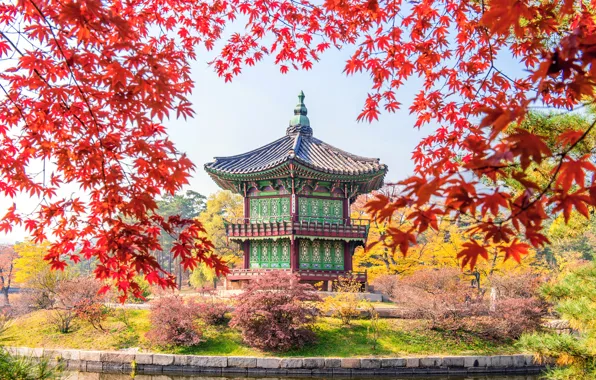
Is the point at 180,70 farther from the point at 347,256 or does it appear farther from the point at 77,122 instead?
the point at 347,256

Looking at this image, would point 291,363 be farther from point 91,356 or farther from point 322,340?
point 91,356

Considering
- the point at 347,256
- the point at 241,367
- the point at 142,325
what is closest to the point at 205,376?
the point at 241,367

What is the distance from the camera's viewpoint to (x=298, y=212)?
20.2m

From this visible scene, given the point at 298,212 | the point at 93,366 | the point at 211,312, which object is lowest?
the point at 93,366

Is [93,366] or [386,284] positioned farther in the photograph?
[386,284]

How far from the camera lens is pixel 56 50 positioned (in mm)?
3824

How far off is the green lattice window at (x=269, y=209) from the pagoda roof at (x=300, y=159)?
59.4 inches

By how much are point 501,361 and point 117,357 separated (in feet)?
35.1

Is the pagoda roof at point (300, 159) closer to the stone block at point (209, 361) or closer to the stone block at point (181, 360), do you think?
the stone block at point (209, 361)

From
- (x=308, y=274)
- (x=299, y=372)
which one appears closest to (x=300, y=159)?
(x=308, y=274)

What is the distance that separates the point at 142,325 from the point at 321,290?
7486 millimetres

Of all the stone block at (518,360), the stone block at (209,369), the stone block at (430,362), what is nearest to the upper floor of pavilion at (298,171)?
the stone block at (209,369)

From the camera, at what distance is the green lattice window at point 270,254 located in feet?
66.3

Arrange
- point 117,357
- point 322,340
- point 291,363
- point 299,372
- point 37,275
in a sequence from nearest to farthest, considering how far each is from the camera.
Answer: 1. point 299,372
2. point 291,363
3. point 117,357
4. point 322,340
5. point 37,275
